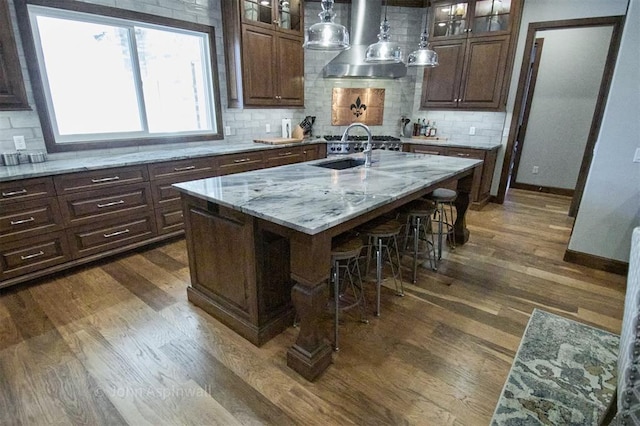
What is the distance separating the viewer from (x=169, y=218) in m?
3.30

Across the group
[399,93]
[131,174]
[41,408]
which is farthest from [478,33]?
[41,408]

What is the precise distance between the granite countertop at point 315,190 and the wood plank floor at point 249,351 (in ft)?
2.79

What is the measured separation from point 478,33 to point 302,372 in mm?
4654

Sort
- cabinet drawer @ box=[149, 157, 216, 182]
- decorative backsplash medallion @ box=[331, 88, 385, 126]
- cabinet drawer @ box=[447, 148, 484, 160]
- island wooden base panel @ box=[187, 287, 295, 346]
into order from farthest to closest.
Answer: decorative backsplash medallion @ box=[331, 88, 385, 126], cabinet drawer @ box=[447, 148, 484, 160], cabinet drawer @ box=[149, 157, 216, 182], island wooden base panel @ box=[187, 287, 295, 346]

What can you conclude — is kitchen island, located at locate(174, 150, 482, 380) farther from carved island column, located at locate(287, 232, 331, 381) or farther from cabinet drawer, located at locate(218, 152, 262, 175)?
cabinet drawer, located at locate(218, 152, 262, 175)

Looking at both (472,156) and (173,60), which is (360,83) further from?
(173,60)

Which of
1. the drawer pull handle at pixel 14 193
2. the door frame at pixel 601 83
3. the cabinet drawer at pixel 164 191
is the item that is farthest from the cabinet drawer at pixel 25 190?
the door frame at pixel 601 83

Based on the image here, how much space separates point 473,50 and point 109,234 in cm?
480

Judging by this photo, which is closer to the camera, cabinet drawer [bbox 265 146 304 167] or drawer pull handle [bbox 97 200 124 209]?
drawer pull handle [bbox 97 200 124 209]

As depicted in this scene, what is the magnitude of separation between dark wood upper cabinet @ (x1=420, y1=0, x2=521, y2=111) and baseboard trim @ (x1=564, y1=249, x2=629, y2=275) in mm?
2246

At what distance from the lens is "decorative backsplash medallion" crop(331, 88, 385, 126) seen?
5.21m

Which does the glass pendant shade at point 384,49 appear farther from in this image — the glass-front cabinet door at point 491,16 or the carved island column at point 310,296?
the glass-front cabinet door at point 491,16

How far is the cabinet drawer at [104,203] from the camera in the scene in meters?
2.63

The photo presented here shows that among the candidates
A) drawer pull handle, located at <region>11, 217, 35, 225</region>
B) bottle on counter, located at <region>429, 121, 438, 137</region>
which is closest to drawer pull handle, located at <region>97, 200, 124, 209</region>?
drawer pull handle, located at <region>11, 217, 35, 225</region>
